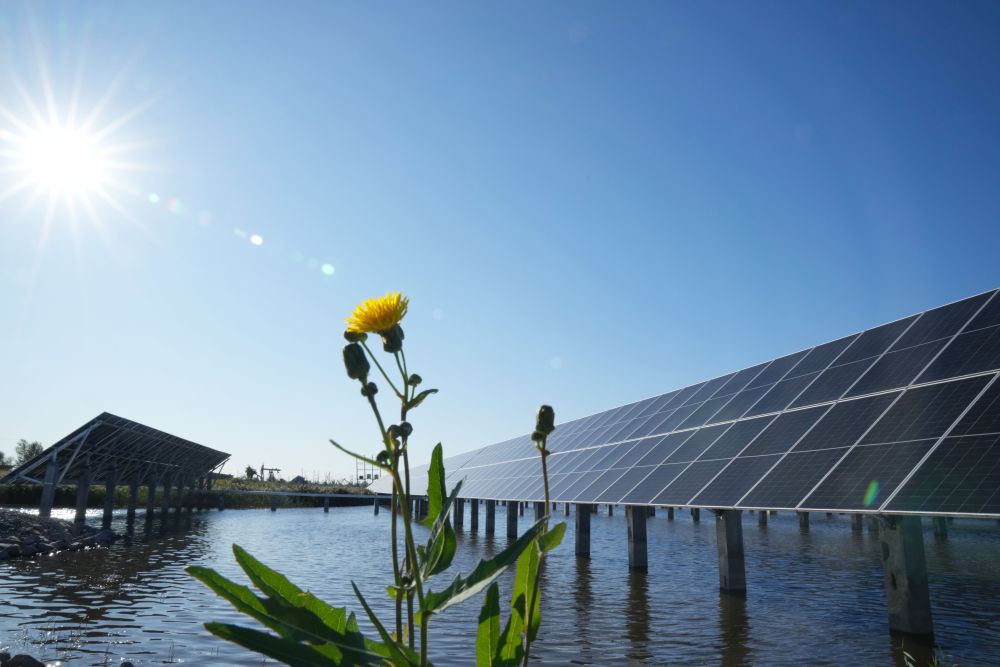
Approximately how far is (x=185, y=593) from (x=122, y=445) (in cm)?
2150

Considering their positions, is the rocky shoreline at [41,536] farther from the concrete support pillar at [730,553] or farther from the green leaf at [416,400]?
the green leaf at [416,400]

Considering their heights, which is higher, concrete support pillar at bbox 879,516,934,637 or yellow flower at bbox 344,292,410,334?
yellow flower at bbox 344,292,410,334

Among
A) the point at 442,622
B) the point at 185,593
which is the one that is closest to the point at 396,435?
the point at 442,622

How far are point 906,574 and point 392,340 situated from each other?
12.4 metres

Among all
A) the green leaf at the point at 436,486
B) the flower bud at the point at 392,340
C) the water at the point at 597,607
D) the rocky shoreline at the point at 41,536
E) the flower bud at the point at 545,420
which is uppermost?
the flower bud at the point at 392,340

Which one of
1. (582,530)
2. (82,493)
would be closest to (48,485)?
(82,493)

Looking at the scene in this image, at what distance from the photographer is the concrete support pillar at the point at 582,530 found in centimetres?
2347

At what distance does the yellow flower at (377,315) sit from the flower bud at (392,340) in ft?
0.03

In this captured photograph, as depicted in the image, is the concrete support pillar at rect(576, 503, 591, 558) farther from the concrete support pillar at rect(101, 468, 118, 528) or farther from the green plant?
the concrete support pillar at rect(101, 468, 118, 528)

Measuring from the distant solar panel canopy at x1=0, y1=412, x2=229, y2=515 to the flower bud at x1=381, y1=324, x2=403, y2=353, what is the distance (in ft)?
96.1

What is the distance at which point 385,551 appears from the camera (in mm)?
27438

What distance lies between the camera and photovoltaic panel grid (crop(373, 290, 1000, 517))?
10.4 metres

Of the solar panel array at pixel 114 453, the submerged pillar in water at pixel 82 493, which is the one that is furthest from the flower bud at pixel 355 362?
the submerged pillar in water at pixel 82 493

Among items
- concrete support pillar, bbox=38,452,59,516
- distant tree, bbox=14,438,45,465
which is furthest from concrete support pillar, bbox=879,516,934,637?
distant tree, bbox=14,438,45,465
